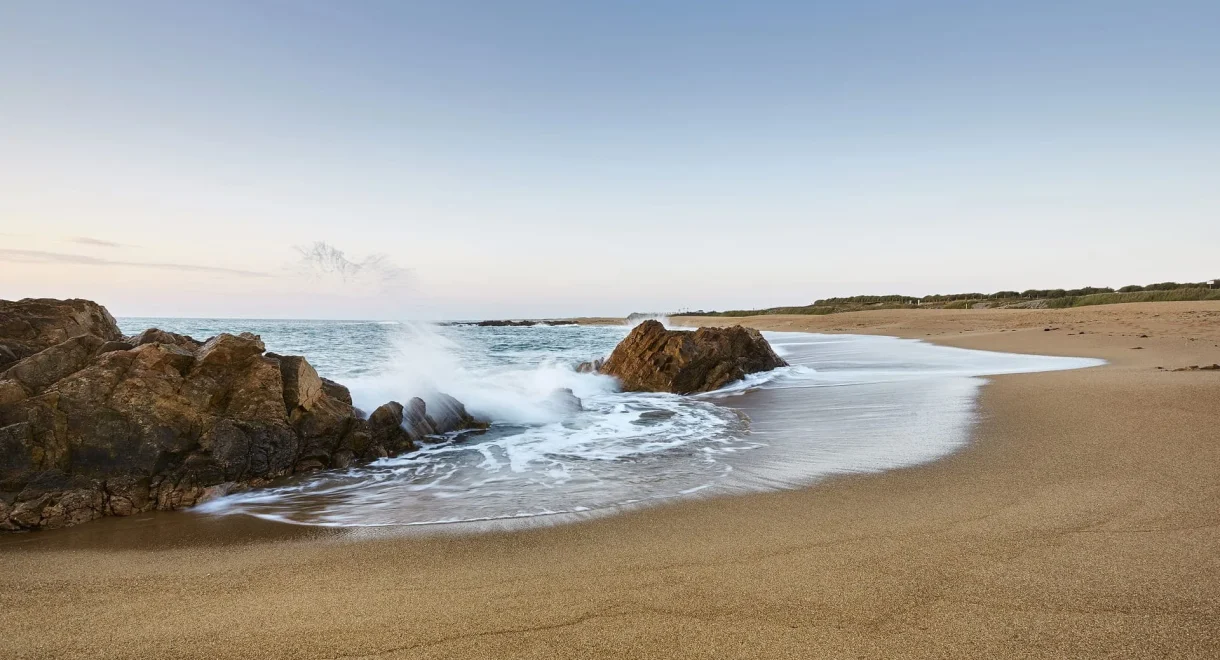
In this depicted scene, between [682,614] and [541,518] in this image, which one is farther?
[541,518]

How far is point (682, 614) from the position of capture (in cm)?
254

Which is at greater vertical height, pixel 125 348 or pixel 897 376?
pixel 125 348

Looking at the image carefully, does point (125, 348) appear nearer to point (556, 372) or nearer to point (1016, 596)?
point (1016, 596)

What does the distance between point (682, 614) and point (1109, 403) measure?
713 centimetres

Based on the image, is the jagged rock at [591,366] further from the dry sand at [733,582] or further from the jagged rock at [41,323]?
the dry sand at [733,582]

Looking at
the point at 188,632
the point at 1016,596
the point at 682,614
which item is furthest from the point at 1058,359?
the point at 188,632

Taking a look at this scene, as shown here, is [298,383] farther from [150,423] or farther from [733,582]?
[733,582]

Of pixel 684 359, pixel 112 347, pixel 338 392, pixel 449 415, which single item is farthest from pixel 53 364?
pixel 684 359

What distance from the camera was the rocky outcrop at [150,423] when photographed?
445 cm

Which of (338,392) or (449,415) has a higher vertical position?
(338,392)

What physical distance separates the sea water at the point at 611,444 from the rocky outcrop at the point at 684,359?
21.4 inches

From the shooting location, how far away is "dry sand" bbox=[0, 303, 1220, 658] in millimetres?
2336

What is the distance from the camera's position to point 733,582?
2820 millimetres

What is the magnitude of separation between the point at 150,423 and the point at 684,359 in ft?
30.2
